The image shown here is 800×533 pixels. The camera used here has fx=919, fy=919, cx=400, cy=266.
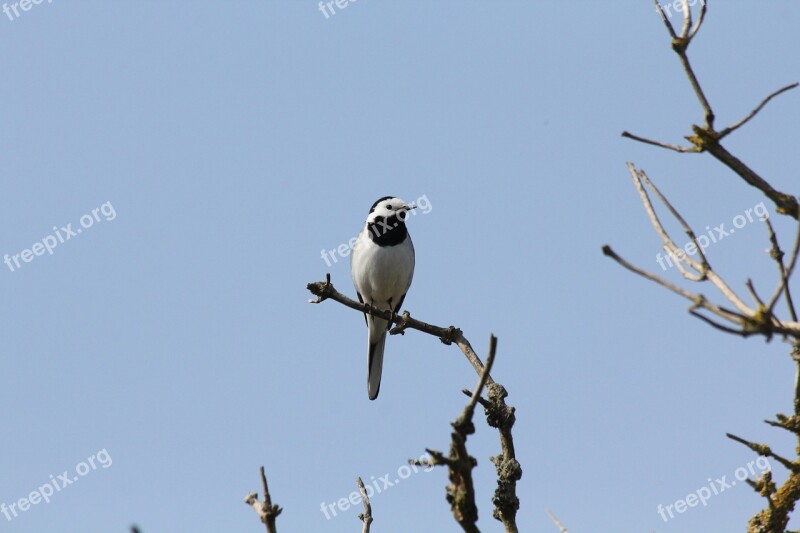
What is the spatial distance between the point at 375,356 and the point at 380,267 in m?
0.91

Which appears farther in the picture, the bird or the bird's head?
the bird's head

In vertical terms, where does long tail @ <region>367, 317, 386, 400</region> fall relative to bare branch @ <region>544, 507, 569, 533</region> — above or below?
above

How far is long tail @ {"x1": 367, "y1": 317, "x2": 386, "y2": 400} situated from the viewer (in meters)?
8.95

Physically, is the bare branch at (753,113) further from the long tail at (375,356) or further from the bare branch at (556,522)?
the long tail at (375,356)

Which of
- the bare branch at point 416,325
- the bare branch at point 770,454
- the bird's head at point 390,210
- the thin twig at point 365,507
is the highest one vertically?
the bird's head at point 390,210

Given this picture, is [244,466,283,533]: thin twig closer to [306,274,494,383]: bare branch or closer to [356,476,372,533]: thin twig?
[356,476,372,533]: thin twig

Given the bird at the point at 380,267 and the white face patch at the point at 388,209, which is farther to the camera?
the white face patch at the point at 388,209

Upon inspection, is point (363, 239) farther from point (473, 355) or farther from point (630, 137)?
point (630, 137)

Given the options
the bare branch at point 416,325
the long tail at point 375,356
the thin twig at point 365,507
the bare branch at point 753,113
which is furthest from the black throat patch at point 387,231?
the bare branch at point 753,113

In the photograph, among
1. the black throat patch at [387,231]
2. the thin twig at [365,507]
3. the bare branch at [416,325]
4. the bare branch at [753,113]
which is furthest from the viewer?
the black throat patch at [387,231]

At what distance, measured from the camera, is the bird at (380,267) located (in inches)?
350

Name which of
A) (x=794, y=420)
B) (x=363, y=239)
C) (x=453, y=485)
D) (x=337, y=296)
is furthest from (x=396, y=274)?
(x=453, y=485)

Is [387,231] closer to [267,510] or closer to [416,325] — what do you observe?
[416,325]

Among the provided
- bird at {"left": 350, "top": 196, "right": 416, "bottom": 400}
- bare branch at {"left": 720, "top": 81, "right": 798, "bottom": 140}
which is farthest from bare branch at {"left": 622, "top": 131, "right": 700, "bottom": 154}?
bird at {"left": 350, "top": 196, "right": 416, "bottom": 400}
